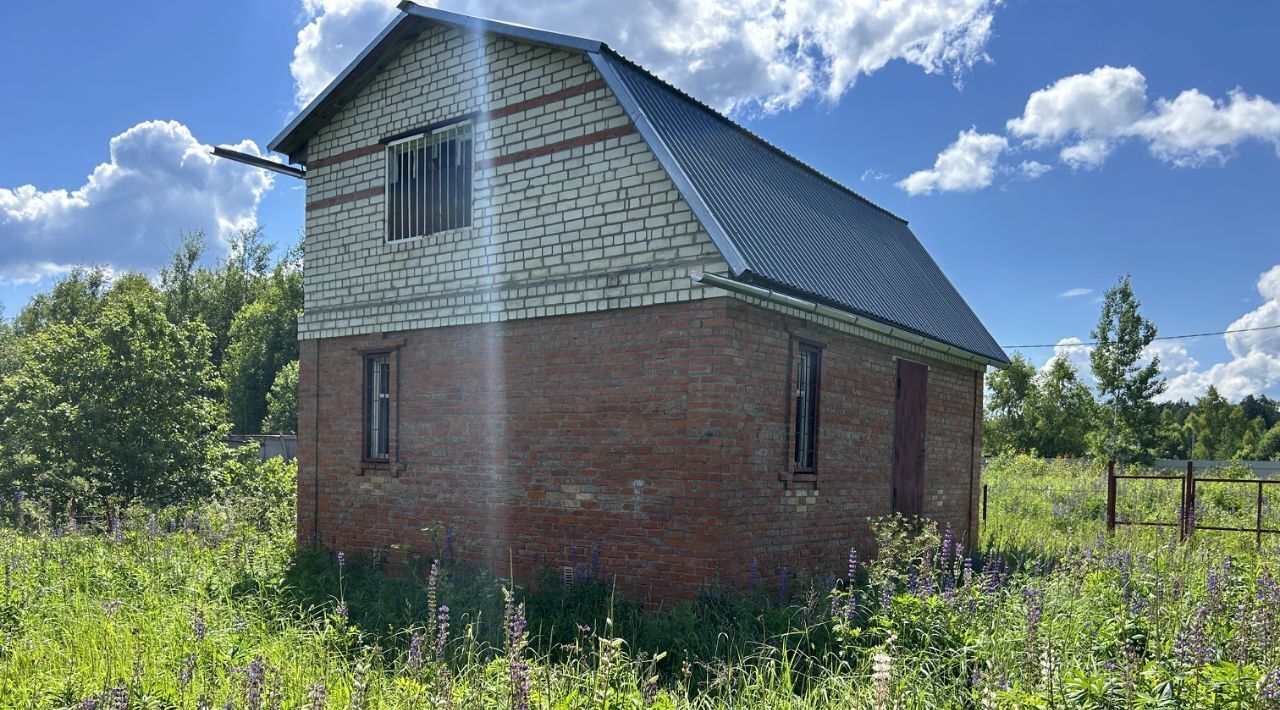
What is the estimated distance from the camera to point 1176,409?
76.1 metres

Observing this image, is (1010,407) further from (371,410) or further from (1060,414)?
(371,410)

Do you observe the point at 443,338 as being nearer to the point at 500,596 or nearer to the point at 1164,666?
the point at 500,596

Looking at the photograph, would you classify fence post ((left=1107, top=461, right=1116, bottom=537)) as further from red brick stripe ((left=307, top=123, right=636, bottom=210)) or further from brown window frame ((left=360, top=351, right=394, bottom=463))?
brown window frame ((left=360, top=351, right=394, bottom=463))

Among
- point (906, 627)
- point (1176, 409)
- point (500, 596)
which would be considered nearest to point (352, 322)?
point (500, 596)

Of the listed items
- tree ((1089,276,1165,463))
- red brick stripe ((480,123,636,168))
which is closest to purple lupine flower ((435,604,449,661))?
red brick stripe ((480,123,636,168))

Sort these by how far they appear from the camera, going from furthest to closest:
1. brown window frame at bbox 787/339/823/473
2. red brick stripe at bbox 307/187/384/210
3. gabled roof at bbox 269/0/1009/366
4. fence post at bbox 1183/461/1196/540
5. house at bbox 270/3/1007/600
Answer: fence post at bbox 1183/461/1196/540 < red brick stripe at bbox 307/187/384/210 < brown window frame at bbox 787/339/823/473 < gabled roof at bbox 269/0/1009/366 < house at bbox 270/3/1007/600

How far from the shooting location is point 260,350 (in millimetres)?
41500

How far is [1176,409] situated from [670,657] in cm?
8347

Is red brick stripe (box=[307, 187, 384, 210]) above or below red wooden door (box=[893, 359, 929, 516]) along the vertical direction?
above

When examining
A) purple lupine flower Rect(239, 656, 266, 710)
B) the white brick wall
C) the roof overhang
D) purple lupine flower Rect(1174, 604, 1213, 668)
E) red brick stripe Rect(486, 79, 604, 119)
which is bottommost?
purple lupine flower Rect(239, 656, 266, 710)

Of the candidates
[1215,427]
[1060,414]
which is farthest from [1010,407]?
[1215,427]

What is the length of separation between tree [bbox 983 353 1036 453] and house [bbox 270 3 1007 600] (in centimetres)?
3140

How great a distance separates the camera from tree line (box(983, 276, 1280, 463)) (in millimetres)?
30500

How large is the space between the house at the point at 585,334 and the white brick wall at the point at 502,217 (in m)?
0.03
